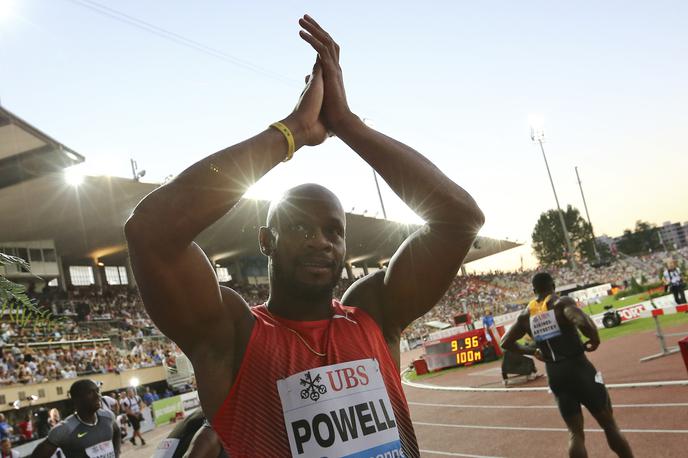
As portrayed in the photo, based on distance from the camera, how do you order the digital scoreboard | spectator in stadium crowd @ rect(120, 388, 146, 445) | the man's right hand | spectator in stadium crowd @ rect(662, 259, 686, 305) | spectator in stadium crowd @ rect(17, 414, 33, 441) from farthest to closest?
spectator in stadium crowd @ rect(662, 259, 686, 305)
the digital scoreboard
spectator in stadium crowd @ rect(120, 388, 146, 445)
spectator in stadium crowd @ rect(17, 414, 33, 441)
the man's right hand

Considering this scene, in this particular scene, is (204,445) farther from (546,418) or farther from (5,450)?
(5,450)

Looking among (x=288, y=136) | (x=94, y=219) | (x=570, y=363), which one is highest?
(x=94, y=219)

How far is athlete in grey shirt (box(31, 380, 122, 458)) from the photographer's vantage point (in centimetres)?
534

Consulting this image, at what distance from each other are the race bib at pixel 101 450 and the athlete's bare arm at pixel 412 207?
183 inches


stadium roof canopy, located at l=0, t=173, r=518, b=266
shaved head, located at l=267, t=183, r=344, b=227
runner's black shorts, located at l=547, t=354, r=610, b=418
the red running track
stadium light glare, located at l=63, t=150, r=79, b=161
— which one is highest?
stadium light glare, located at l=63, t=150, r=79, b=161

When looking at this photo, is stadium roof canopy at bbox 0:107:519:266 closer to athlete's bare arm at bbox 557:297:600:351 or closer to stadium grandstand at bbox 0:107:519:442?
stadium grandstand at bbox 0:107:519:442

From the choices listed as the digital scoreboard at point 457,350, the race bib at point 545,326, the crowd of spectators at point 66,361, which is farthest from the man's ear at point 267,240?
the crowd of spectators at point 66,361

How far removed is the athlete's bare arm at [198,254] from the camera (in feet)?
4.99

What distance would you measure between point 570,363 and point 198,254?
4.66 m

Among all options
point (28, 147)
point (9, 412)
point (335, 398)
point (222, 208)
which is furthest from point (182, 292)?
point (28, 147)

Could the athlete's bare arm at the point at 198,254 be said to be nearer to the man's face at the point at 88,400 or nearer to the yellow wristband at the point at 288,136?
the yellow wristband at the point at 288,136

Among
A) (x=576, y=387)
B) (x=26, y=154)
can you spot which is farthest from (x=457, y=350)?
(x=26, y=154)

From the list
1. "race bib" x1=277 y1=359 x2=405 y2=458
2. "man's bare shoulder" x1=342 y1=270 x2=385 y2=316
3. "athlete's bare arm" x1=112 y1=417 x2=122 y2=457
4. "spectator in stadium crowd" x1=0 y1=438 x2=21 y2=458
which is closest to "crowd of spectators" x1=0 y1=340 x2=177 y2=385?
"spectator in stadium crowd" x1=0 y1=438 x2=21 y2=458

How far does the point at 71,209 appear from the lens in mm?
25859
